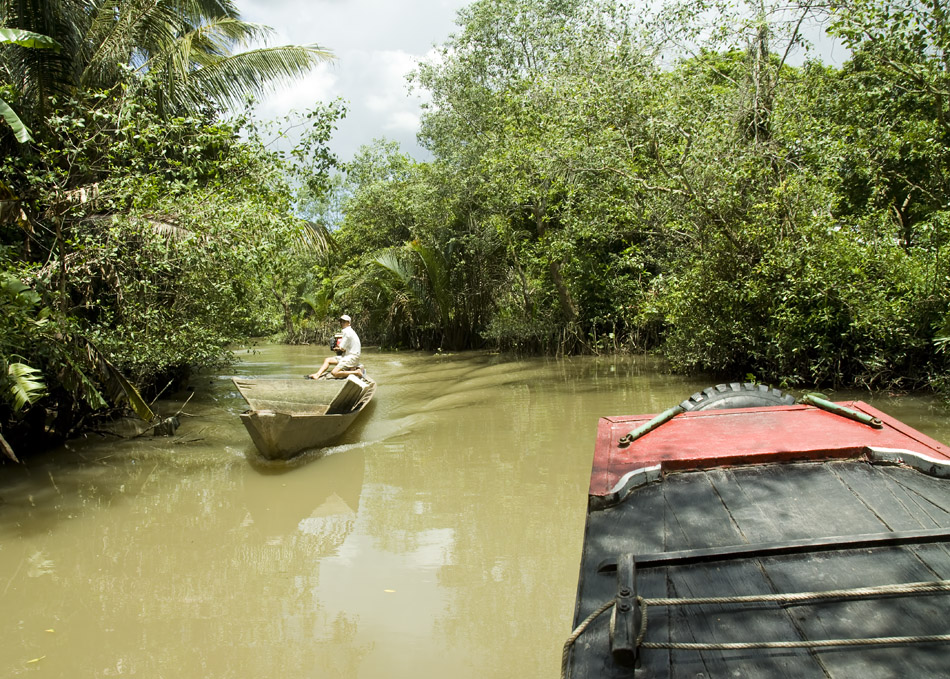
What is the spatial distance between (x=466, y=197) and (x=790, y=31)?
1146 cm

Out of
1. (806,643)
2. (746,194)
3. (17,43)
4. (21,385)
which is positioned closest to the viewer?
(806,643)

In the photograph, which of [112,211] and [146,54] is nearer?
[112,211]

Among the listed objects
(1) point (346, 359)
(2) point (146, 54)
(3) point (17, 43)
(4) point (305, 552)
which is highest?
(2) point (146, 54)

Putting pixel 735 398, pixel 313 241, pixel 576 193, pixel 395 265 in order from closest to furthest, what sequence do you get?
pixel 735 398, pixel 313 241, pixel 576 193, pixel 395 265

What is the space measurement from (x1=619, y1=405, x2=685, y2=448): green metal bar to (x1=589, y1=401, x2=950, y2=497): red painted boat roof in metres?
0.03

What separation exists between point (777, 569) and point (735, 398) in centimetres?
257

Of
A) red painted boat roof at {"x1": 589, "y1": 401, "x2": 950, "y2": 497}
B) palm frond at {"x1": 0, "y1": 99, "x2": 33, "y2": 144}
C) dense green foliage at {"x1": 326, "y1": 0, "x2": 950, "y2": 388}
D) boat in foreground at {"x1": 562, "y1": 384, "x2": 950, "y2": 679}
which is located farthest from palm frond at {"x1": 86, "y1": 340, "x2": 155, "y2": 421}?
dense green foliage at {"x1": 326, "y1": 0, "x2": 950, "y2": 388}

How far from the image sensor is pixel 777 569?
211 cm

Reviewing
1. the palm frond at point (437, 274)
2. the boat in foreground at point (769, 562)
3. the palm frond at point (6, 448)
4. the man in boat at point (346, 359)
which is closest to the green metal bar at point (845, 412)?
the boat in foreground at point (769, 562)

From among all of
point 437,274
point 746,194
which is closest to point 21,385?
point 746,194

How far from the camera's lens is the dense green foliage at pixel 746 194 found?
967 centimetres

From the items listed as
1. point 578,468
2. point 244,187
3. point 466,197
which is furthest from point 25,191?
point 466,197

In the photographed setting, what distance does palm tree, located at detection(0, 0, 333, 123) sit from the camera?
8.38 metres

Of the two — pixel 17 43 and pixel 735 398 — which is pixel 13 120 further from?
pixel 735 398
